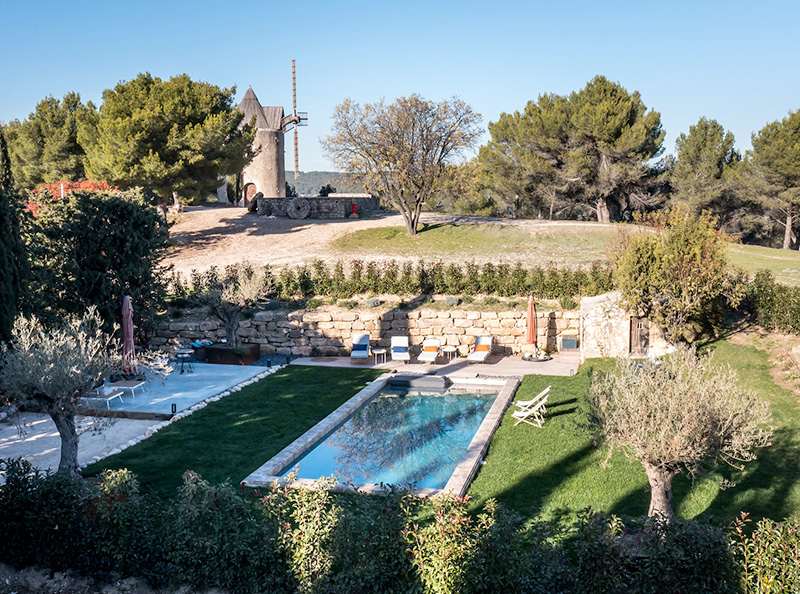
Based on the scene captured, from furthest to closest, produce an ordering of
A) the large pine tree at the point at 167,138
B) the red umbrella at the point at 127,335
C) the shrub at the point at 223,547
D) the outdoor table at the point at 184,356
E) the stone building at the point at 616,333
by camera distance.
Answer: the large pine tree at the point at 167,138
the outdoor table at the point at 184,356
the stone building at the point at 616,333
the red umbrella at the point at 127,335
the shrub at the point at 223,547

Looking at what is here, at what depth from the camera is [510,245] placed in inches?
1033

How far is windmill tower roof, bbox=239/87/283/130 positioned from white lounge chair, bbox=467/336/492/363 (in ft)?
97.8

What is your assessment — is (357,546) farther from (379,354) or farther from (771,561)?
(379,354)

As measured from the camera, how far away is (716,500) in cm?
872

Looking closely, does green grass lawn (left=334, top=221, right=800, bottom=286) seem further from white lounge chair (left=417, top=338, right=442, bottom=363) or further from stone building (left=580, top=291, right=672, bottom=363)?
white lounge chair (left=417, top=338, right=442, bottom=363)

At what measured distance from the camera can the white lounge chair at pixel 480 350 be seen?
54.3ft

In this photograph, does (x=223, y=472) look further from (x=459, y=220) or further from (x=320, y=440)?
(x=459, y=220)

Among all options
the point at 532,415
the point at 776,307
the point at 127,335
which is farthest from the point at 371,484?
the point at 776,307

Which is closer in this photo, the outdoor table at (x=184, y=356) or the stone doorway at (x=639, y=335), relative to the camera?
the stone doorway at (x=639, y=335)

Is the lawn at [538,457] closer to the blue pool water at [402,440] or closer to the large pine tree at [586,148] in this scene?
the blue pool water at [402,440]

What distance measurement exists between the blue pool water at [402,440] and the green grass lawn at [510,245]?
1009 centimetres

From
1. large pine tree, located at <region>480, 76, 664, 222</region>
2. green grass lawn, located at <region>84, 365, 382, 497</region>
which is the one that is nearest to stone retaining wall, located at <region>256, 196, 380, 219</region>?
large pine tree, located at <region>480, 76, 664, 222</region>

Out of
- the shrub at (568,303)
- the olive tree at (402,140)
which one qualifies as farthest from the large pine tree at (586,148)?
the shrub at (568,303)

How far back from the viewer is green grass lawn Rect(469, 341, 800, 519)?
856cm
